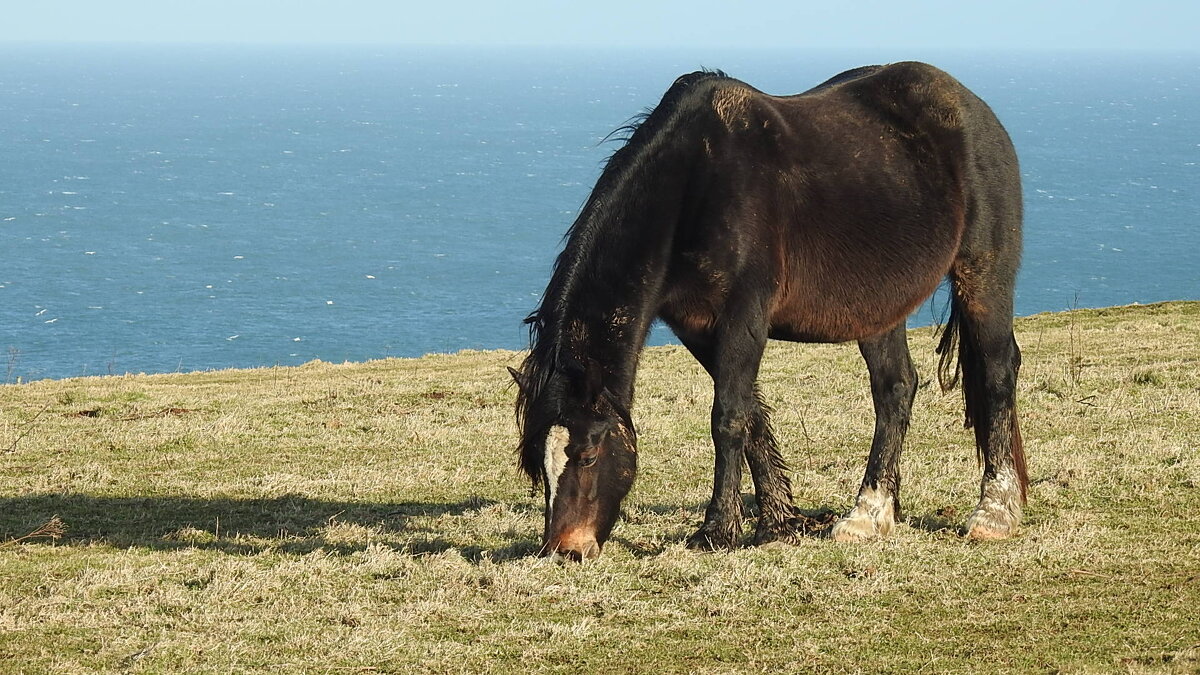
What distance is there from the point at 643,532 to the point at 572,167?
152m

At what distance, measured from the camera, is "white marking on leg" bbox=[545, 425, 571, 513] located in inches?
307

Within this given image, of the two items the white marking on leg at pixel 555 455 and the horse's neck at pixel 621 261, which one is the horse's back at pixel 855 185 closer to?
the horse's neck at pixel 621 261

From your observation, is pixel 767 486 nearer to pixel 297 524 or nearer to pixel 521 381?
pixel 521 381

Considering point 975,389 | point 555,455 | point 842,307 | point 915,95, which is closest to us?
point 555,455

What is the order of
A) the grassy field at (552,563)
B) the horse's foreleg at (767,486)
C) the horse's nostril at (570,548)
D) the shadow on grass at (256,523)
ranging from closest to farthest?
the grassy field at (552,563) < the horse's nostril at (570,548) < the horse's foreleg at (767,486) < the shadow on grass at (256,523)

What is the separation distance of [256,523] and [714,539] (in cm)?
390

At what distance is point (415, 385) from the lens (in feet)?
63.0

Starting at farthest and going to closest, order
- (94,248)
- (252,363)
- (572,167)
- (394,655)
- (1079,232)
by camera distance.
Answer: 1. (572,167)
2. (1079,232)
3. (94,248)
4. (252,363)
5. (394,655)

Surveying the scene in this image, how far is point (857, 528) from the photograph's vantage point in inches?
→ 359

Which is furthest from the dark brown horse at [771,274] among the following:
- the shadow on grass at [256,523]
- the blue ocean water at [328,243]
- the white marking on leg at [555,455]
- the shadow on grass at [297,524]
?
the blue ocean water at [328,243]

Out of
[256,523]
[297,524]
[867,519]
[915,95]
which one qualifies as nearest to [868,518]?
[867,519]

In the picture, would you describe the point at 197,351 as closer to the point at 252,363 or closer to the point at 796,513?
the point at 252,363

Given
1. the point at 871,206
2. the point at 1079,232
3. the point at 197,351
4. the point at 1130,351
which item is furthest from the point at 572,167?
the point at 871,206

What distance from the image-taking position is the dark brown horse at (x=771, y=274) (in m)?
8.00
